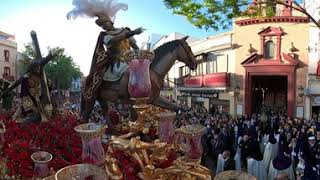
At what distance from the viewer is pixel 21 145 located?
Answer: 5.96 metres

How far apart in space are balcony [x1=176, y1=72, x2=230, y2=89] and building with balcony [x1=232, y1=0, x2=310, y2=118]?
0.90 meters

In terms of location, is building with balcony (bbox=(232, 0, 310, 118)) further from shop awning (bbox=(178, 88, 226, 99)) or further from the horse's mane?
the horse's mane

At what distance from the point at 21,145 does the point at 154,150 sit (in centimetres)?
284

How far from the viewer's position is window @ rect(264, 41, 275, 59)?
29188 mm

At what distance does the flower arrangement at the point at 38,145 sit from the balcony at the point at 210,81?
24572 millimetres

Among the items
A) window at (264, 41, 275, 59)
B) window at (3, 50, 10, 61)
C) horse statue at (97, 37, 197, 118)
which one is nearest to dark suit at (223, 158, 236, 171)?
horse statue at (97, 37, 197, 118)

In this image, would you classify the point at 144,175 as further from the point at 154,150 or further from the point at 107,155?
the point at 107,155

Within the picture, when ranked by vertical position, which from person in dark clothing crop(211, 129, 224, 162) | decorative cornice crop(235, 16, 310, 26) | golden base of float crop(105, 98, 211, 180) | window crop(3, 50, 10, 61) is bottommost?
person in dark clothing crop(211, 129, 224, 162)

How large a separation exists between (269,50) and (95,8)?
920 inches

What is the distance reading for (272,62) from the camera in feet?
94.6

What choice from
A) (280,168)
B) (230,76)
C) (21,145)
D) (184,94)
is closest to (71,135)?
(21,145)

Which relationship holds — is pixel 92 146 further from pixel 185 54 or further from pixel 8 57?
pixel 8 57

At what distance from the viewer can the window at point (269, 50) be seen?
29188 mm

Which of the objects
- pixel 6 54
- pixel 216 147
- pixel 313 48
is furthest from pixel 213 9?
pixel 6 54
